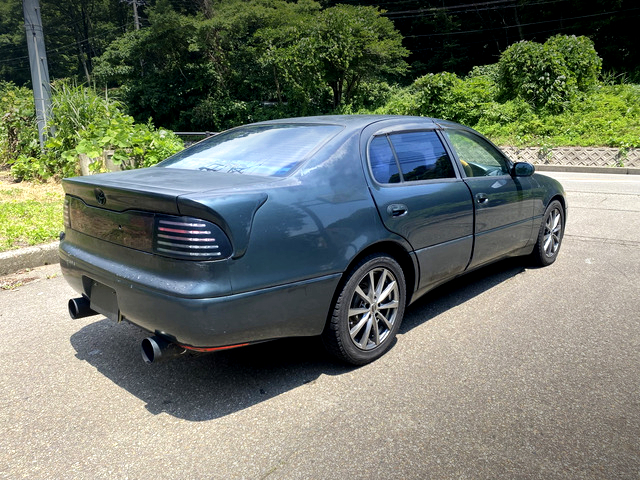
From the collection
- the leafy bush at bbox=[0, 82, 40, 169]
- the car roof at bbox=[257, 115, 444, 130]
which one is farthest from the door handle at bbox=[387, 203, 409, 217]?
the leafy bush at bbox=[0, 82, 40, 169]

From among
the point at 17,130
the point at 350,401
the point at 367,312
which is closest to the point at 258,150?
the point at 367,312

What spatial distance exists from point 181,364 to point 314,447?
1309 millimetres

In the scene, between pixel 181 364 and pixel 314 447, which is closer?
pixel 314 447

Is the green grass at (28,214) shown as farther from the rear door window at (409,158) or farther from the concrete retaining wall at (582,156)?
the concrete retaining wall at (582,156)

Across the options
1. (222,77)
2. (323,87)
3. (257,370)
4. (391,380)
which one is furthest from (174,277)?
(222,77)

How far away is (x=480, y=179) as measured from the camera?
4.33 m

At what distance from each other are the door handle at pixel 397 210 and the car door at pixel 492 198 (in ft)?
2.91

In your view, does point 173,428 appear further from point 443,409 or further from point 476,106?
point 476,106

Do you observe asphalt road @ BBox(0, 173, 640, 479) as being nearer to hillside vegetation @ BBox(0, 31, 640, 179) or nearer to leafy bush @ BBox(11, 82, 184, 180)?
leafy bush @ BBox(11, 82, 184, 180)

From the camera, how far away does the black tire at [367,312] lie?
3209mm

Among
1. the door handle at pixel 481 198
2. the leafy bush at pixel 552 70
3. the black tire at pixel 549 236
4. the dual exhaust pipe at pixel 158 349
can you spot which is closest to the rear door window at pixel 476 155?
the door handle at pixel 481 198

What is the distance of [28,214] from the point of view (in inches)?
287

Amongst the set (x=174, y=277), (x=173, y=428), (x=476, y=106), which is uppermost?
(x=476, y=106)

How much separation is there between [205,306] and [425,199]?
1.79m
